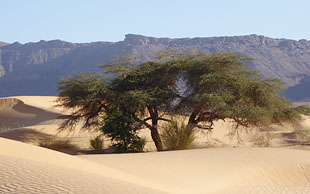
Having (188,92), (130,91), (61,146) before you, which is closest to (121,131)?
(130,91)

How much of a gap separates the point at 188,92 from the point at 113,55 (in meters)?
112

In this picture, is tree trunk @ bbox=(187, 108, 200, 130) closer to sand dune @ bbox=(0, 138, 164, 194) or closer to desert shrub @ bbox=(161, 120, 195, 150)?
desert shrub @ bbox=(161, 120, 195, 150)

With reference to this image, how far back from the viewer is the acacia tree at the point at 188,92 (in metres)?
16.0

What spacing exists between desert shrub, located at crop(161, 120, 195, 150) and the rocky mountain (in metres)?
97.9

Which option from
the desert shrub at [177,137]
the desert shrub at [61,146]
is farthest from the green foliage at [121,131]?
the desert shrub at [61,146]

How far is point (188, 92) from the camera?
679 inches

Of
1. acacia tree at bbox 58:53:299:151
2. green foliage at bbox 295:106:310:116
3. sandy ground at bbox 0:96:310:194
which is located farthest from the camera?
green foliage at bbox 295:106:310:116

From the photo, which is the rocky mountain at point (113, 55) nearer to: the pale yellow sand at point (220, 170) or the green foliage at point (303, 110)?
the green foliage at point (303, 110)

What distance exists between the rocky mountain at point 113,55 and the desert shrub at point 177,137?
321 ft

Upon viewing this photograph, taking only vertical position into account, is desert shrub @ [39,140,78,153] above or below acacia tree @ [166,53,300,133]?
below

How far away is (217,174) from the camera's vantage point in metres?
9.80

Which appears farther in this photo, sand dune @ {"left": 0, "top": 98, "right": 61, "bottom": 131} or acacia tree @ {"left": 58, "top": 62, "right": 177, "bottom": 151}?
sand dune @ {"left": 0, "top": 98, "right": 61, "bottom": 131}

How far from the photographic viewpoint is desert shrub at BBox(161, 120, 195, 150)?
1538 cm

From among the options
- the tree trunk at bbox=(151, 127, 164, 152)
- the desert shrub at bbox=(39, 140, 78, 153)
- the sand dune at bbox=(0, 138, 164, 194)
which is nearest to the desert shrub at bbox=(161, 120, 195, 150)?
the tree trunk at bbox=(151, 127, 164, 152)
